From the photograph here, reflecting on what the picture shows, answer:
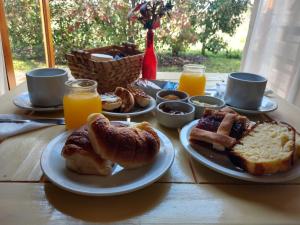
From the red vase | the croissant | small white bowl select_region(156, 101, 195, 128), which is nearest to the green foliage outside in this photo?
the red vase

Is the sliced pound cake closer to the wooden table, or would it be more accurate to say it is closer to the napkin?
the wooden table

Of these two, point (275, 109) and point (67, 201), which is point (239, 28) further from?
point (67, 201)

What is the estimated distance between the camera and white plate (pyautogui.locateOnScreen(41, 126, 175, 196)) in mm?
486

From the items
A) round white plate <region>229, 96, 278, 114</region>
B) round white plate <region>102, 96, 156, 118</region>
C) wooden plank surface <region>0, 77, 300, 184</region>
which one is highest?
round white plate <region>229, 96, 278, 114</region>

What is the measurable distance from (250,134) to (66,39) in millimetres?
2764

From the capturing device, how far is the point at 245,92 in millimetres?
887

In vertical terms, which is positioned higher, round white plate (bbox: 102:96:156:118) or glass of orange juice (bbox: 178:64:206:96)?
glass of orange juice (bbox: 178:64:206:96)

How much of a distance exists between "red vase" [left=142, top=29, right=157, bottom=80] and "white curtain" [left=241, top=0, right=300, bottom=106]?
3.12ft

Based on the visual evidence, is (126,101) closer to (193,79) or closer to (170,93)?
(170,93)

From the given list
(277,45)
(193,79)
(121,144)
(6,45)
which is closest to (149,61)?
(193,79)

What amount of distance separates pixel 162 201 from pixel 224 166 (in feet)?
0.61

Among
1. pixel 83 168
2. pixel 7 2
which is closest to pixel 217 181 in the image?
pixel 83 168

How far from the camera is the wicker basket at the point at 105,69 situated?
36.4 inches

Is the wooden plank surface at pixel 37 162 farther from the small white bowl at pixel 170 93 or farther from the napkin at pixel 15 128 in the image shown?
the small white bowl at pixel 170 93
